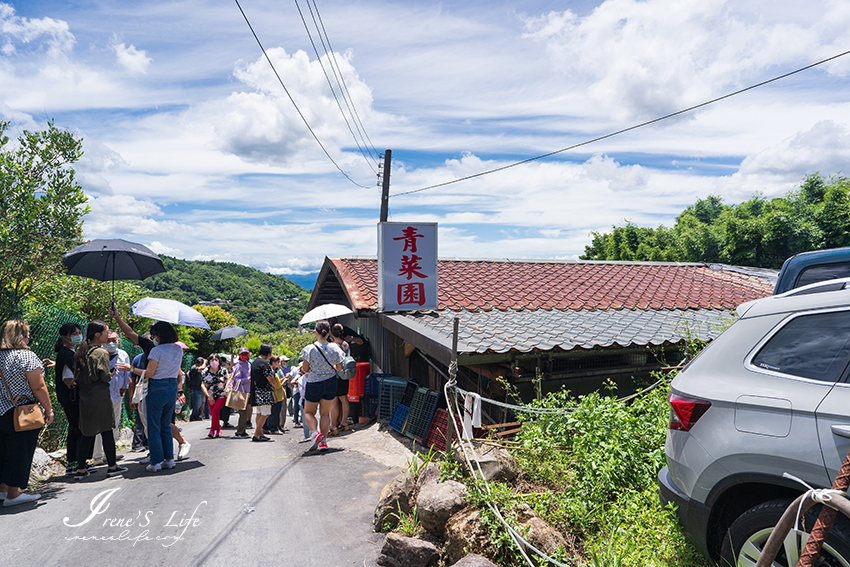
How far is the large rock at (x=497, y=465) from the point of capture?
14.5 feet

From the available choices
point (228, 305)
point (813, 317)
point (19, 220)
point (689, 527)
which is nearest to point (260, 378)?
point (19, 220)

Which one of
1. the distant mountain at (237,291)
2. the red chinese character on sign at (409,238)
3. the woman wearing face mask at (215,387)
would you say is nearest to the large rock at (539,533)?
the red chinese character on sign at (409,238)

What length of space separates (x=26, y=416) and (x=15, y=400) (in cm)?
19

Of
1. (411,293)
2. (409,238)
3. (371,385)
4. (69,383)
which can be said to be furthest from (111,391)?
(409,238)

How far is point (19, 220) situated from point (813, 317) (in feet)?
25.0

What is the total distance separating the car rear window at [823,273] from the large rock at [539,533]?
2.77m

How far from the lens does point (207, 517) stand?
4.82 m

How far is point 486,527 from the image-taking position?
3.83 metres

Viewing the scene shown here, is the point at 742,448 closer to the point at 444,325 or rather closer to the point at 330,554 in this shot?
the point at 330,554

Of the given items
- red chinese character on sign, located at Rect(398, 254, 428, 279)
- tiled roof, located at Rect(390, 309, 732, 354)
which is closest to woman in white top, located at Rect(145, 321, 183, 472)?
tiled roof, located at Rect(390, 309, 732, 354)

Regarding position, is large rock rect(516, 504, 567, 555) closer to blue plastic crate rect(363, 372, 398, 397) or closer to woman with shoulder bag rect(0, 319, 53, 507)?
woman with shoulder bag rect(0, 319, 53, 507)

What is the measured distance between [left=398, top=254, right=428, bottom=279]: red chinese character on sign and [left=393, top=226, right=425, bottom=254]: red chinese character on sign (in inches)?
5.7

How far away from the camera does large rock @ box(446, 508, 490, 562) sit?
→ 3762 millimetres

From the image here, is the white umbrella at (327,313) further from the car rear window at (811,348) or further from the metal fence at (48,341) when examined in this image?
the car rear window at (811,348)
